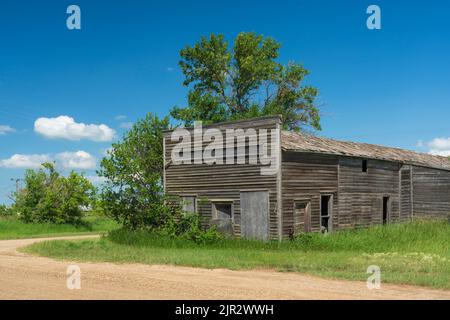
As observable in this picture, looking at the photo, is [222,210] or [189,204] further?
[189,204]

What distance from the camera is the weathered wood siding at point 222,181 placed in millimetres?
20094

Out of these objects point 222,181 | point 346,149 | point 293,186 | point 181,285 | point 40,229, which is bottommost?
point 40,229

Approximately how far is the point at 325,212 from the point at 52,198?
68.7 ft

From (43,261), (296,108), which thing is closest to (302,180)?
(43,261)

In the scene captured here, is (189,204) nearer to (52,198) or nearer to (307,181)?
(307,181)

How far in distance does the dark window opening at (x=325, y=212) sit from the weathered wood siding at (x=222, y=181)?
376 cm

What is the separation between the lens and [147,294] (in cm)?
978

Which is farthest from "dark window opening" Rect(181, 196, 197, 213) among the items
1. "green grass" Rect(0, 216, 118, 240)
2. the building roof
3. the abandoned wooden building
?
"green grass" Rect(0, 216, 118, 240)

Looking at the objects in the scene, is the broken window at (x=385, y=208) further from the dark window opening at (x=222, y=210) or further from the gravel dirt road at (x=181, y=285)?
the gravel dirt road at (x=181, y=285)

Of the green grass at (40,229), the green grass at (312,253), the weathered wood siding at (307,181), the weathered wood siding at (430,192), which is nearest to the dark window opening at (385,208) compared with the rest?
the weathered wood siding at (430,192)

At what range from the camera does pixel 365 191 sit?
83.7ft

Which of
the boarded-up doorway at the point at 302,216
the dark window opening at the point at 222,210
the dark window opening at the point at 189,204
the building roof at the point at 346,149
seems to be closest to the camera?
the boarded-up doorway at the point at 302,216

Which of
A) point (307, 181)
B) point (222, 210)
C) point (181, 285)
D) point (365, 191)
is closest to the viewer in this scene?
point (181, 285)

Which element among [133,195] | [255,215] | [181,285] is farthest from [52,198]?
[181,285]
